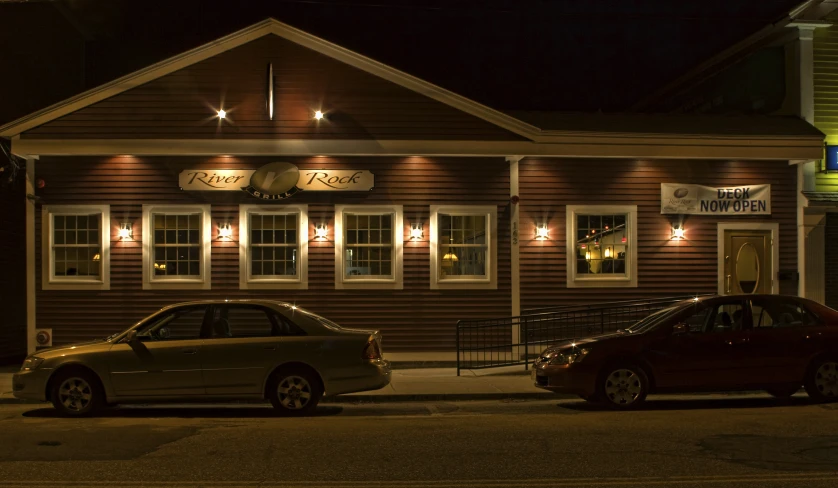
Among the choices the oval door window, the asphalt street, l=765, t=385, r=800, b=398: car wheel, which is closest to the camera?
the asphalt street

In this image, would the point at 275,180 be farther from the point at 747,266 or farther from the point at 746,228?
the point at 747,266

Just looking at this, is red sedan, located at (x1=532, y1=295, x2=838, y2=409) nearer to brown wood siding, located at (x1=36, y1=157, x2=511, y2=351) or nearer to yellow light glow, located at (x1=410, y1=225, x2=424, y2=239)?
brown wood siding, located at (x1=36, y1=157, x2=511, y2=351)

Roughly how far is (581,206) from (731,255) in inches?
137

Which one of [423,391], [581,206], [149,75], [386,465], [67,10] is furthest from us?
[67,10]

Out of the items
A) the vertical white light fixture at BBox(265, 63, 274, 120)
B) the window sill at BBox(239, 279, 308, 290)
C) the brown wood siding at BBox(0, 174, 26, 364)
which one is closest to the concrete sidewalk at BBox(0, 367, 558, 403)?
the brown wood siding at BBox(0, 174, 26, 364)

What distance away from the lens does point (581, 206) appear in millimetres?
17969

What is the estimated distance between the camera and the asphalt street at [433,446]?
7.41 metres

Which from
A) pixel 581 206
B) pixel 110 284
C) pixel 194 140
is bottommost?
pixel 110 284

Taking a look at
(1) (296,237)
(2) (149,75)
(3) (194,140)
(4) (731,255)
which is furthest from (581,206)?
(2) (149,75)

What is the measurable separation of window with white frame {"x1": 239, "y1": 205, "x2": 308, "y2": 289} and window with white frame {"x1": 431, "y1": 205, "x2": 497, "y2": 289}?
272 cm

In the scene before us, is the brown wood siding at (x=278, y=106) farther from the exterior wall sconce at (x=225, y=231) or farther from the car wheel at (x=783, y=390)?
the car wheel at (x=783, y=390)

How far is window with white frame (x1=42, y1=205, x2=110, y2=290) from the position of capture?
1730cm

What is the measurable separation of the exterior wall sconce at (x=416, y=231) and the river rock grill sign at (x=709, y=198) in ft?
17.0

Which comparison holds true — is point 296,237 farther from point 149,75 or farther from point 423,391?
point 423,391
